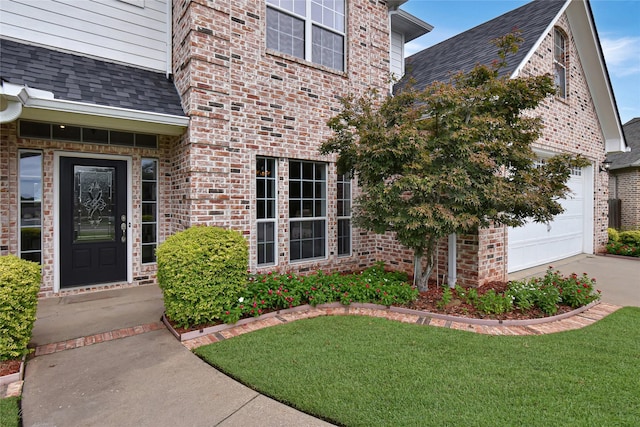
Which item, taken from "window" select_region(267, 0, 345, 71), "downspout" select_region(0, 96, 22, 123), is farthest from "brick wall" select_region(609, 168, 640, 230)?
"downspout" select_region(0, 96, 22, 123)

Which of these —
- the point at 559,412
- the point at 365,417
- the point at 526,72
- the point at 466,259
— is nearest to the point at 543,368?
the point at 559,412

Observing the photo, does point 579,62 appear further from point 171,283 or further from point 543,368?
point 171,283

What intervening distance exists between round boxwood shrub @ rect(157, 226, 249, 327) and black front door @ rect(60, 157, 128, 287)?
243 centimetres

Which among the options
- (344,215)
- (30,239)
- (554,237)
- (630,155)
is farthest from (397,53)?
(630,155)

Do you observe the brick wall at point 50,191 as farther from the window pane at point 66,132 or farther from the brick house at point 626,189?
the brick house at point 626,189

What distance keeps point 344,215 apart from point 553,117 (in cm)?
576

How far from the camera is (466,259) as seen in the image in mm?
6039

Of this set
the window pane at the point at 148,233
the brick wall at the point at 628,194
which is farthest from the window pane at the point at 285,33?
the brick wall at the point at 628,194

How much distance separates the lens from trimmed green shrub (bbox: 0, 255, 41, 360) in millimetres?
3113

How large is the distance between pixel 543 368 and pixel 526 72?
6.12m

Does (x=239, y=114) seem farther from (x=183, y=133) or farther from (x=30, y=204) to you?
(x=30, y=204)

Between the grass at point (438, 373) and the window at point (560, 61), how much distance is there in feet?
22.5

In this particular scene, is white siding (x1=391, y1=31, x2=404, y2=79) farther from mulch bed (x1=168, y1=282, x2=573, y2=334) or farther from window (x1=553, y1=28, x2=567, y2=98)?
mulch bed (x1=168, y1=282, x2=573, y2=334)

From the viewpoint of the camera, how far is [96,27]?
5629mm
